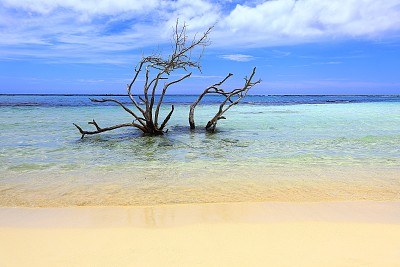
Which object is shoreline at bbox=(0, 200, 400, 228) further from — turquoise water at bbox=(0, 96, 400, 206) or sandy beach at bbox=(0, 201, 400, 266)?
turquoise water at bbox=(0, 96, 400, 206)

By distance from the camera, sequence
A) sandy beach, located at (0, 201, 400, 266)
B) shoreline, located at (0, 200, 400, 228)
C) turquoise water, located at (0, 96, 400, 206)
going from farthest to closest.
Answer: turquoise water, located at (0, 96, 400, 206) < shoreline, located at (0, 200, 400, 228) < sandy beach, located at (0, 201, 400, 266)

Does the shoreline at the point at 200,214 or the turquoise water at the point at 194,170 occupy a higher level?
the shoreline at the point at 200,214

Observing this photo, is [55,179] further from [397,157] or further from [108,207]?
[397,157]

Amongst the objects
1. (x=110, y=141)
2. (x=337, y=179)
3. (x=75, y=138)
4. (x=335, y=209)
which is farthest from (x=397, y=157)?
(x=75, y=138)

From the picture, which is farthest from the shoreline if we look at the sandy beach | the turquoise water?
the turquoise water

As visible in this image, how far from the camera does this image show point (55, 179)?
6.91m

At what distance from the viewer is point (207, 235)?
3965 mm

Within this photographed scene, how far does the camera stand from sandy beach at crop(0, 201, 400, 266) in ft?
11.0

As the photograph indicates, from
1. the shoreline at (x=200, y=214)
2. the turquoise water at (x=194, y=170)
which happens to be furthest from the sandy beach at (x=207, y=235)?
the turquoise water at (x=194, y=170)

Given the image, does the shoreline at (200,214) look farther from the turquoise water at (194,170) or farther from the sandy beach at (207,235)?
the turquoise water at (194,170)

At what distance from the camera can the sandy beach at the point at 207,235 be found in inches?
132

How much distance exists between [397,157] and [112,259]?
807 cm

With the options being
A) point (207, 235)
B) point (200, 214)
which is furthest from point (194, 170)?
point (207, 235)

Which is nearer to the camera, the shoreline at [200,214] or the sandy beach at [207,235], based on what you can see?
the sandy beach at [207,235]
